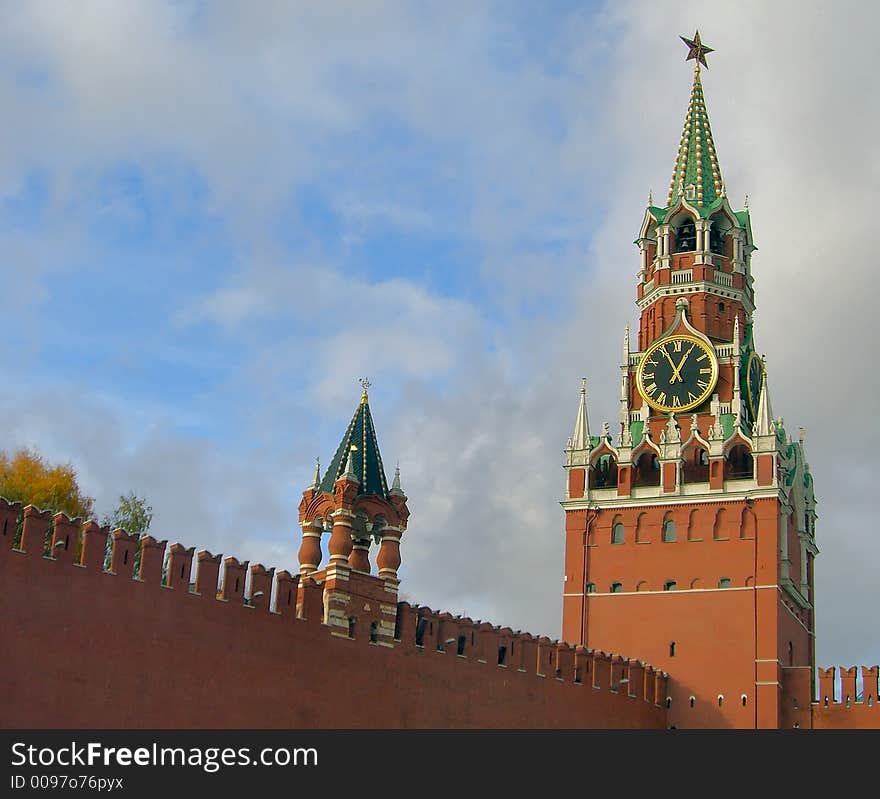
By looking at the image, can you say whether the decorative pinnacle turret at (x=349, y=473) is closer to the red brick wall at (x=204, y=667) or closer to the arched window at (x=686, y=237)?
the red brick wall at (x=204, y=667)

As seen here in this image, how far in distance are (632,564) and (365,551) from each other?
1321 cm

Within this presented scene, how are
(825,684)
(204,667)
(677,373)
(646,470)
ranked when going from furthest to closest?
(677,373), (646,470), (825,684), (204,667)

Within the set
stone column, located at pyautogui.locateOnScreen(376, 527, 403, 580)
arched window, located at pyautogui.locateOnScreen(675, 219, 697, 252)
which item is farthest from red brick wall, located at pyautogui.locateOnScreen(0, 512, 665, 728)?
arched window, located at pyautogui.locateOnScreen(675, 219, 697, 252)

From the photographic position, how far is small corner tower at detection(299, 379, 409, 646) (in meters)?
38.0

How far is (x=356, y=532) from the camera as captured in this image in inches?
1582

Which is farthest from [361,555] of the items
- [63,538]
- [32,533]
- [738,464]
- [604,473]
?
[738,464]

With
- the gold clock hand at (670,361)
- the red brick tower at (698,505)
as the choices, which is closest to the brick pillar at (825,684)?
the red brick tower at (698,505)

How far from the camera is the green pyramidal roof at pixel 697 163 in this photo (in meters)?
56.3

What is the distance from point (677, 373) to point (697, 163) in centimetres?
919

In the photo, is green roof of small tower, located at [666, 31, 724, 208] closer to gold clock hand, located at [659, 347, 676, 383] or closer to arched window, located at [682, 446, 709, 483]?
gold clock hand, located at [659, 347, 676, 383]

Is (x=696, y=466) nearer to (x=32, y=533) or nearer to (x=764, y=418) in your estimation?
(x=764, y=418)

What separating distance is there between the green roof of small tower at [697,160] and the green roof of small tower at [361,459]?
1981 centimetres

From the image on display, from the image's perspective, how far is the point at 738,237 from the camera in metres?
55.5
